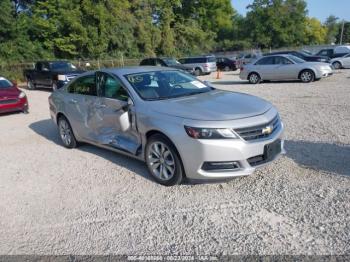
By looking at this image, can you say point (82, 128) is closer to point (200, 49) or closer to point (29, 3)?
point (29, 3)

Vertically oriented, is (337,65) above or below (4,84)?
below

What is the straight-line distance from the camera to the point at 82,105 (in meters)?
6.58

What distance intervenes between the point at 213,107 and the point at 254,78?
14.7 metres

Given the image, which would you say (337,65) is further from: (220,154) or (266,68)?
(220,154)

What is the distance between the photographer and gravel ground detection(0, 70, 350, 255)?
3.57 metres

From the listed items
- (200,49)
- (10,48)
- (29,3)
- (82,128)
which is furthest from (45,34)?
(82,128)

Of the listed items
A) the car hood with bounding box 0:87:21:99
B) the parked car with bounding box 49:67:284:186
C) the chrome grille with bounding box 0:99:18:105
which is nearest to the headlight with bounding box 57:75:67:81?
the car hood with bounding box 0:87:21:99

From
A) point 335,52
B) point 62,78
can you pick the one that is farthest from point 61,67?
point 335,52

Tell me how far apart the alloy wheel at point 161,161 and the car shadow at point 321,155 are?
6.87 ft

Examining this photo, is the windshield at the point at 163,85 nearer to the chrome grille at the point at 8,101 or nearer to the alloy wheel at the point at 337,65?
the chrome grille at the point at 8,101

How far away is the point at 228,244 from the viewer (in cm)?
350

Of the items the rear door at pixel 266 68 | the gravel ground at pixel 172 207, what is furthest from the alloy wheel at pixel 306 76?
the gravel ground at pixel 172 207

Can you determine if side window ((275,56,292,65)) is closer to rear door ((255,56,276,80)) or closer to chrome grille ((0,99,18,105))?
rear door ((255,56,276,80))

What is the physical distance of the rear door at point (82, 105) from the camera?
21.0ft
